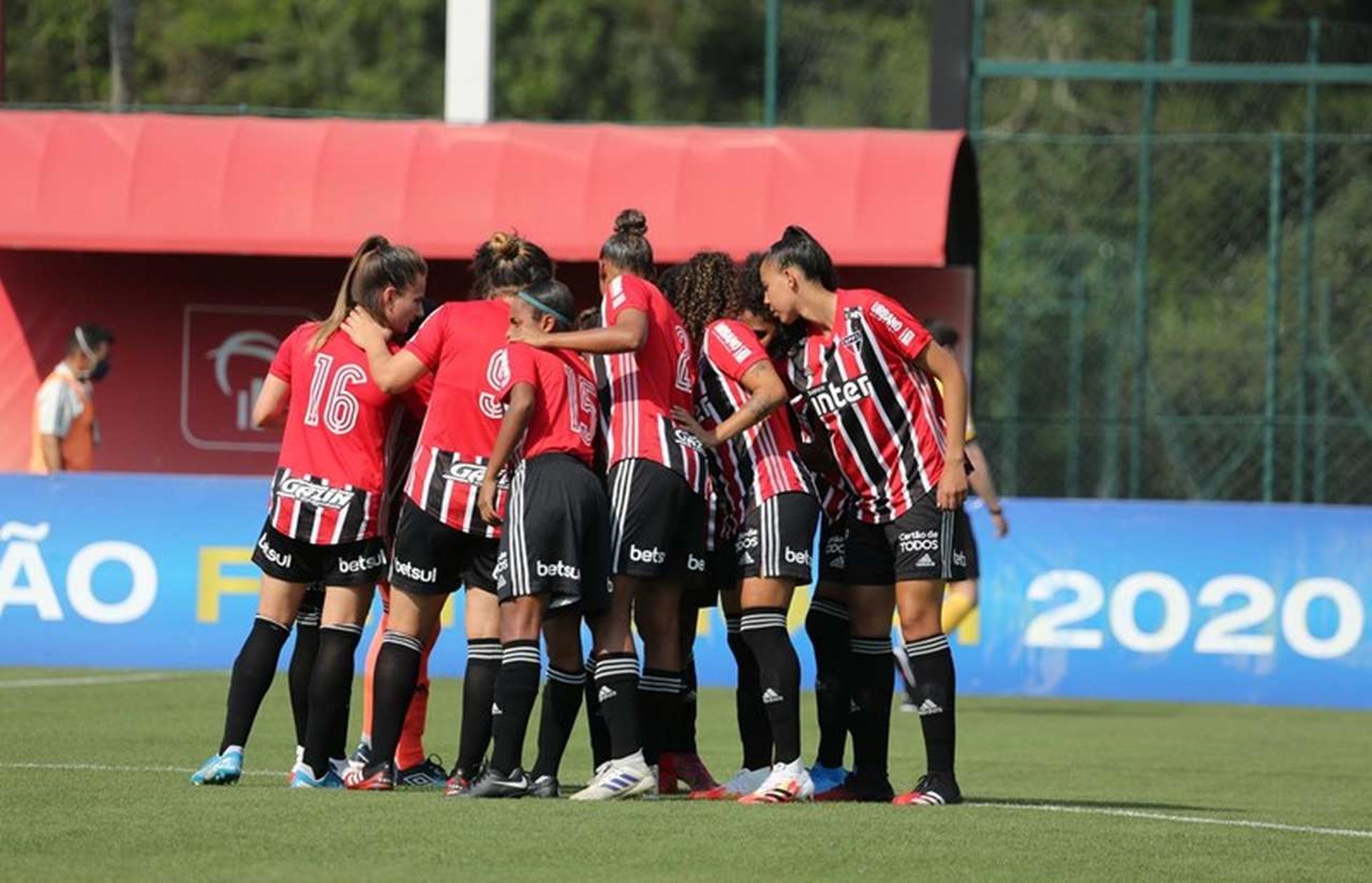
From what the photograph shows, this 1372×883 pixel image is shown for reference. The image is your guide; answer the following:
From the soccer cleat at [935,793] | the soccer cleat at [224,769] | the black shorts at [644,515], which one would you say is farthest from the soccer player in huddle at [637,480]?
the soccer cleat at [224,769]

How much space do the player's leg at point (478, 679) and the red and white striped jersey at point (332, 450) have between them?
19.5 inches

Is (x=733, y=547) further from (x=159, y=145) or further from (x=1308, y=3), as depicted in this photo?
(x=1308, y=3)

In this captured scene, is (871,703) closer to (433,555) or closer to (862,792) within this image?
(862,792)

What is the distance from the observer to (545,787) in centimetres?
942

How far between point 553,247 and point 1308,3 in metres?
25.5

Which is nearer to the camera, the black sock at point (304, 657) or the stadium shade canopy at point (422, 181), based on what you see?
the black sock at point (304, 657)

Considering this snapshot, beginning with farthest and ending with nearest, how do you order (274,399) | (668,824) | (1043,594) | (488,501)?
(1043,594) → (274,399) → (488,501) → (668,824)

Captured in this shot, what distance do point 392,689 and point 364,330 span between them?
1.37 metres

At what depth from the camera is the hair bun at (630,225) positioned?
984 cm

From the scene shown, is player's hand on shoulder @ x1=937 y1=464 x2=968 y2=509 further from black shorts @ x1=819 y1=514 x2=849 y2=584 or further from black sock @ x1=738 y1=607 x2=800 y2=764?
black sock @ x1=738 y1=607 x2=800 y2=764

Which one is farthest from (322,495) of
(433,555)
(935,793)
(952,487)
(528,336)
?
(935,793)

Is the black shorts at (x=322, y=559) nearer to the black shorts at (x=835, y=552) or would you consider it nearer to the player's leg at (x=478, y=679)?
the player's leg at (x=478, y=679)

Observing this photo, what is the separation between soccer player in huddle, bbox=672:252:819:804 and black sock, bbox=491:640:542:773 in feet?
2.87

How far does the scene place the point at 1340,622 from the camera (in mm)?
16438
